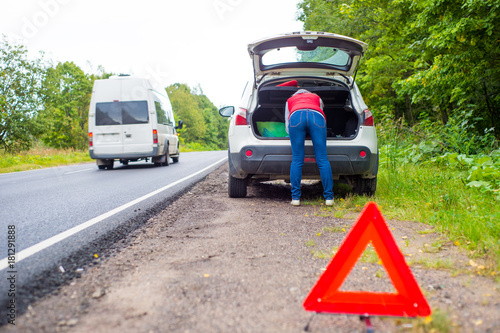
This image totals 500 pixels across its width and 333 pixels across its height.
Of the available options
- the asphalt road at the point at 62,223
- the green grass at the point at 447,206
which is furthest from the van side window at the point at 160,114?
the green grass at the point at 447,206

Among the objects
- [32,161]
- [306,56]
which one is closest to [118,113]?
[32,161]

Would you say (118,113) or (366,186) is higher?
(118,113)

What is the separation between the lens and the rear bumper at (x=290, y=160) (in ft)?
16.5

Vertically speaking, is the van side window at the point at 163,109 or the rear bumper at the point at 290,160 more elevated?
the van side window at the point at 163,109

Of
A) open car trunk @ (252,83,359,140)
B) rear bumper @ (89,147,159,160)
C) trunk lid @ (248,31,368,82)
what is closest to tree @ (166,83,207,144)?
rear bumper @ (89,147,159,160)

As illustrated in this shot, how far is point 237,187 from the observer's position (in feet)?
18.9

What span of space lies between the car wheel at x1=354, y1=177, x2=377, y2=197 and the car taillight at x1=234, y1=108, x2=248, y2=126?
188 cm

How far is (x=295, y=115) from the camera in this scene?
4.97 m

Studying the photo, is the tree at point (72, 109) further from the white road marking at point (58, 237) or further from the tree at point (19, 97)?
the white road marking at point (58, 237)

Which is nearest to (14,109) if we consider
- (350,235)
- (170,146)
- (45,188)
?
(170,146)

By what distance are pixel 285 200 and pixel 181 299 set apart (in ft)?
12.1

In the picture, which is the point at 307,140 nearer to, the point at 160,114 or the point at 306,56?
the point at 306,56

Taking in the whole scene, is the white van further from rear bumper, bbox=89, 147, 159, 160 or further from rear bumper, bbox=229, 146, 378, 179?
rear bumper, bbox=229, 146, 378, 179

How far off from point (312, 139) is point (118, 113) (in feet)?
31.1
